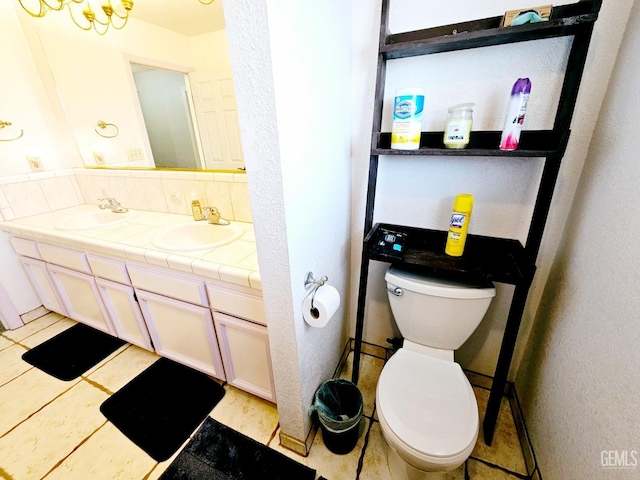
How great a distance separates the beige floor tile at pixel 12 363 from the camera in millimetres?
1558

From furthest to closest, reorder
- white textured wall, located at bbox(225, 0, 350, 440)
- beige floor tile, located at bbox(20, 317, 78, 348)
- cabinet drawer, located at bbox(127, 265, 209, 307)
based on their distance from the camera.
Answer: beige floor tile, located at bbox(20, 317, 78, 348) → cabinet drawer, located at bbox(127, 265, 209, 307) → white textured wall, located at bbox(225, 0, 350, 440)

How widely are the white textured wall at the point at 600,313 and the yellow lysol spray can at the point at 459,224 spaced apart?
14.1 inches

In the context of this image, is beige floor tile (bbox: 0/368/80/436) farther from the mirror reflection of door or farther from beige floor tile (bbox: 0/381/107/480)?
the mirror reflection of door

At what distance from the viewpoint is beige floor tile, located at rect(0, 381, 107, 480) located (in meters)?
1.13

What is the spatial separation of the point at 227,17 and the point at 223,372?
1439mm

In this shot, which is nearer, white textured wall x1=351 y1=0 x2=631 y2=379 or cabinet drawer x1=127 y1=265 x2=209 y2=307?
white textured wall x1=351 y1=0 x2=631 y2=379

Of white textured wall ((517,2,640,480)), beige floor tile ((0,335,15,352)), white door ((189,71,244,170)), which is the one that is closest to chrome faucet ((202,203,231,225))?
white door ((189,71,244,170))

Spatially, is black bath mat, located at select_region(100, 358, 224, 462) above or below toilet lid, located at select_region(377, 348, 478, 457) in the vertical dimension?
below

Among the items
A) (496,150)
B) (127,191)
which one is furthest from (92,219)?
(496,150)

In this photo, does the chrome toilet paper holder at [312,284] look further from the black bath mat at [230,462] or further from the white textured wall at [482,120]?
the black bath mat at [230,462]

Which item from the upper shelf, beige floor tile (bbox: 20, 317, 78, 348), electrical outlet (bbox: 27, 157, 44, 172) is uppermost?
the upper shelf

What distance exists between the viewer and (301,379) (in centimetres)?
99

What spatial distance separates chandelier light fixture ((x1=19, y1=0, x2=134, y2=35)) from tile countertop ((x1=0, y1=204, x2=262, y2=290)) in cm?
115

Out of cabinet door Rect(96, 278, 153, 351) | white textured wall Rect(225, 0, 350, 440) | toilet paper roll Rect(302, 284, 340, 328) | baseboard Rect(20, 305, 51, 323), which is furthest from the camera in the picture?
baseboard Rect(20, 305, 51, 323)
